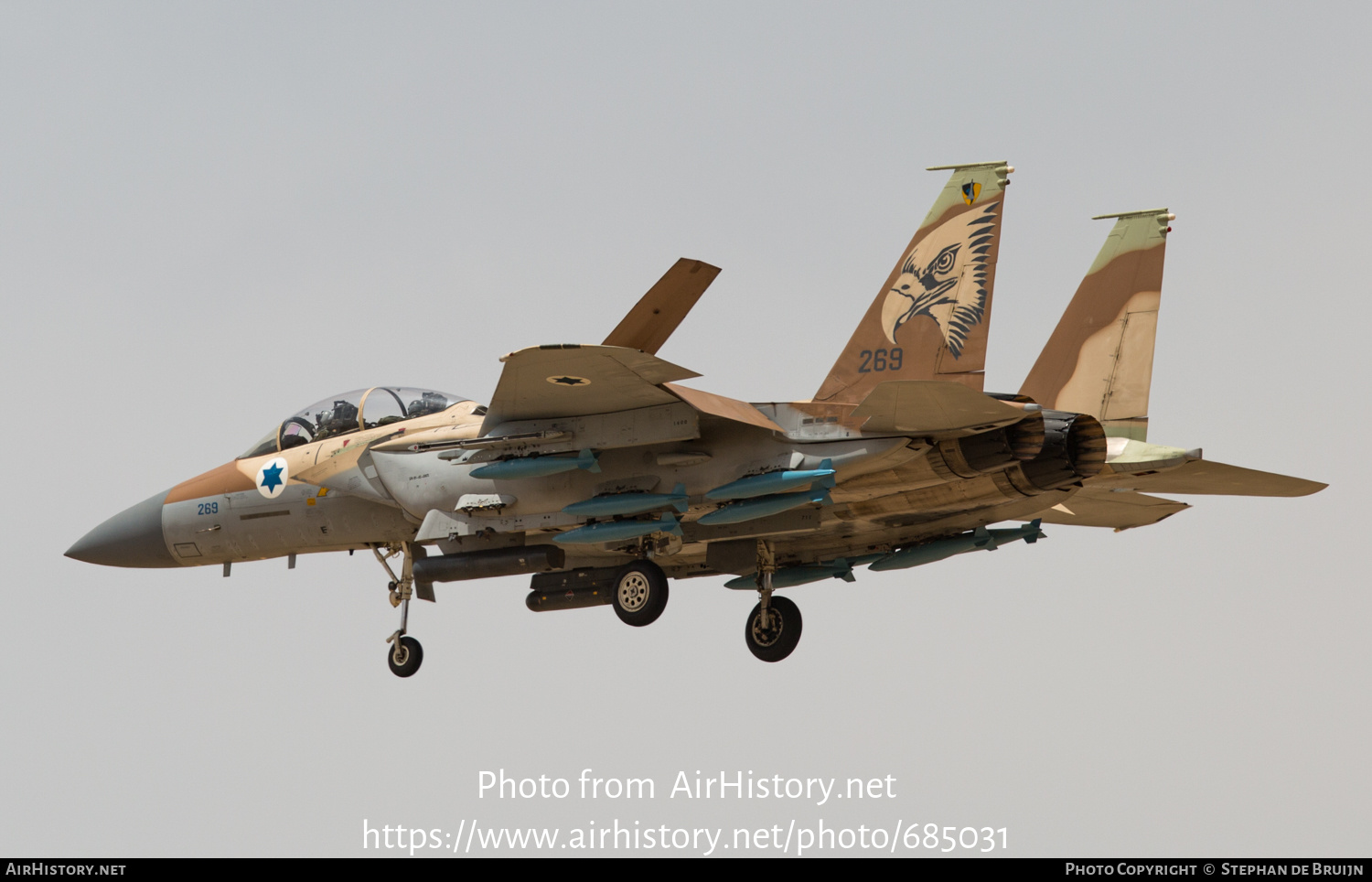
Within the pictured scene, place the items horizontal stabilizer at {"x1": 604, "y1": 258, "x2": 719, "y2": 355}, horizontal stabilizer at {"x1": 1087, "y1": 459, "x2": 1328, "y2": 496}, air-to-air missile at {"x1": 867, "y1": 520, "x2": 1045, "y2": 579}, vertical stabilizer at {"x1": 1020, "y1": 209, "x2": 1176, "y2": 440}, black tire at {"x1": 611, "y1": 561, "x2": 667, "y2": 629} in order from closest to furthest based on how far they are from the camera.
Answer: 1. horizontal stabilizer at {"x1": 604, "y1": 258, "x2": 719, "y2": 355}
2. horizontal stabilizer at {"x1": 1087, "y1": 459, "x2": 1328, "y2": 496}
3. black tire at {"x1": 611, "y1": 561, "x2": 667, "y2": 629}
4. vertical stabilizer at {"x1": 1020, "y1": 209, "x2": 1176, "y2": 440}
5. air-to-air missile at {"x1": 867, "y1": 520, "x2": 1045, "y2": 579}

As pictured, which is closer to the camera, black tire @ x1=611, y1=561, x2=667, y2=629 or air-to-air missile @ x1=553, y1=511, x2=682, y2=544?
air-to-air missile @ x1=553, y1=511, x2=682, y2=544

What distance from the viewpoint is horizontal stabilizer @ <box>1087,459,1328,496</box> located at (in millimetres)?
17047

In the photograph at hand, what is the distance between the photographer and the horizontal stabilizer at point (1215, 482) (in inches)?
671

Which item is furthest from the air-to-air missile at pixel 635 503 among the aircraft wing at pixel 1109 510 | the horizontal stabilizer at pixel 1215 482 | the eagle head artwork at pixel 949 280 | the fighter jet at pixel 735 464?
the horizontal stabilizer at pixel 1215 482

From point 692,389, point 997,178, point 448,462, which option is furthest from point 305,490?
point 997,178

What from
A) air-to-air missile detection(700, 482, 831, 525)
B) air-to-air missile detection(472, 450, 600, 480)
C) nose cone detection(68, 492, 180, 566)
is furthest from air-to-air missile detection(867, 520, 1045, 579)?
nose cone detection(68, 492, 180, 566)

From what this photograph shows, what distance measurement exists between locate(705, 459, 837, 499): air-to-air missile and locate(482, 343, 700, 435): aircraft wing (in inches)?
43.5

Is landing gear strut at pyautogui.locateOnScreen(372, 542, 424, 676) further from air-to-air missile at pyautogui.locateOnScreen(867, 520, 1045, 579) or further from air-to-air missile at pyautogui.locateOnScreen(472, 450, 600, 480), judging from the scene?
air-to-air missile at pyautogui.locateOnScreen(867, 520, 1045, 579)

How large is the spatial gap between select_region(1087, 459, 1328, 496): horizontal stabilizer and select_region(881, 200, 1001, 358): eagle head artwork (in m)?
2.69

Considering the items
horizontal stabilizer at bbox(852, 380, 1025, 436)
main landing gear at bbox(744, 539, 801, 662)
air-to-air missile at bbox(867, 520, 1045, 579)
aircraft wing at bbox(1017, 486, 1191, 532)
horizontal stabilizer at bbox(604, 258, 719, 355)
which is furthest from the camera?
main landing gear at bbox(744, 539, 801, 662)

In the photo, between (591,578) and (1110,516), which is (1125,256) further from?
(591,578)

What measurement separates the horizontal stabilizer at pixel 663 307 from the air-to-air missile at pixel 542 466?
5.59 ft

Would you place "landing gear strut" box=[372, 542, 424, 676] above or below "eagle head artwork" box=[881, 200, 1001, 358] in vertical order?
below

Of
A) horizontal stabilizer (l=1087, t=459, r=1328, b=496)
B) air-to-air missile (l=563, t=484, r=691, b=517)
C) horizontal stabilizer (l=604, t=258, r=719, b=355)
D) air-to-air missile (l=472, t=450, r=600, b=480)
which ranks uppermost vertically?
horizontal stabilizer (l=604, t=258, r=719, b=355)
